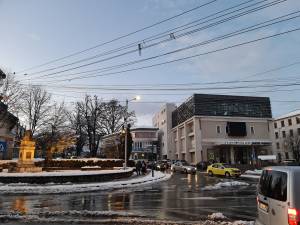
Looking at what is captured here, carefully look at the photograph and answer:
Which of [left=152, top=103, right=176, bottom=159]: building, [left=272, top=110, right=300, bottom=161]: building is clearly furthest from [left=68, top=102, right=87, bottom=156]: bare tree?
[left=272, top=110, right=300, bottom=161]: building

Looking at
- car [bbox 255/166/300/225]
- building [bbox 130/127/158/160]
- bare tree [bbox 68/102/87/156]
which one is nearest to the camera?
car [bbox 255/166/300/225]

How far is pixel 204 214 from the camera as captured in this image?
1095 cm

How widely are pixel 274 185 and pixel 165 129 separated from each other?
288ft

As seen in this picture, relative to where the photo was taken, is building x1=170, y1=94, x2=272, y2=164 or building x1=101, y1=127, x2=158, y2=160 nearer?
building x1=170, y1=94, x2=272, y2=164

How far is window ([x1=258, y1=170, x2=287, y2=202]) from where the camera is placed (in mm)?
5492

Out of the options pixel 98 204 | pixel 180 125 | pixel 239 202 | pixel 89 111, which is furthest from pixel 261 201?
pixel 180 125

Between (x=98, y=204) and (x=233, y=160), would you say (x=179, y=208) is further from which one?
(x=233, y=160)

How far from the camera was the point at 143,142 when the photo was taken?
97812mm

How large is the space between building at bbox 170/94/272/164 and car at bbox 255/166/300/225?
198 ft

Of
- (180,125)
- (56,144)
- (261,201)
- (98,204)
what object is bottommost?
(98,204)

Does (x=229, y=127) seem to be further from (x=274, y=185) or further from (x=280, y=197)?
(x=280, y=197)

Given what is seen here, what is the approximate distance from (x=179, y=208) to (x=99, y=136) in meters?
51.8

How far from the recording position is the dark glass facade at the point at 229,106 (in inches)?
2665

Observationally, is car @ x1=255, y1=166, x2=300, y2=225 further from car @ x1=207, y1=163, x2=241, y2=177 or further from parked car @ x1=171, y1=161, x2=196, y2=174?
parked car @ x1=171, y1=161, x2=196, y2=174
